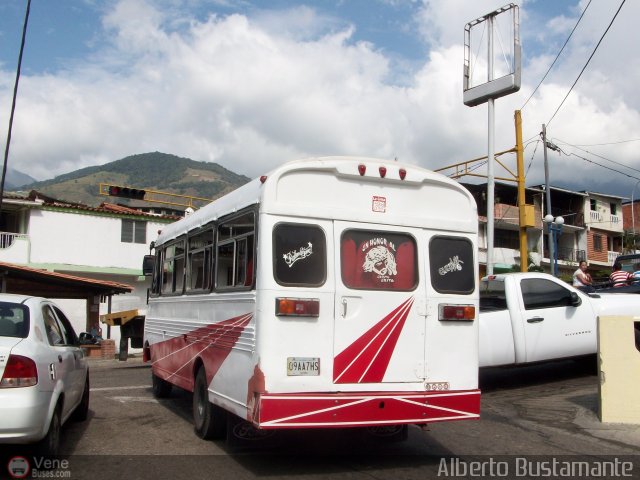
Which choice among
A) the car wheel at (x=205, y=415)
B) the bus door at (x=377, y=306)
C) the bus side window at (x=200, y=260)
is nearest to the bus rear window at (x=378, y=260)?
the bus door at (x=377, y=306)

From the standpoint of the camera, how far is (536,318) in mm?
10648

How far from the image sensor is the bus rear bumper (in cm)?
581

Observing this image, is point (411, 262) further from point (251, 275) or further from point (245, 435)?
point (245, 435)

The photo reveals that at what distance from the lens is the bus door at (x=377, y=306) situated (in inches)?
246

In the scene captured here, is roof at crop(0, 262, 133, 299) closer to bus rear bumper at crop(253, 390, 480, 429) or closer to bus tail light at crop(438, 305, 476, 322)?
bus rear bumper at crop(253, 390, 480, 429)

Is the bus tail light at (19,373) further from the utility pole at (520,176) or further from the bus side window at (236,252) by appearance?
the utility pole at (520,176)

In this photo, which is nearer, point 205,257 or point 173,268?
point 205,257

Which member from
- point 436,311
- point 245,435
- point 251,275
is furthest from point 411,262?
point 245,435

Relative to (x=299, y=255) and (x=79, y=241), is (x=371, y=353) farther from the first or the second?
(x=79, y=241)

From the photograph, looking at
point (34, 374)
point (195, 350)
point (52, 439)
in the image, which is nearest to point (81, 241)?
point (195, 350)

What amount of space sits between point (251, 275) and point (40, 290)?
1958cm

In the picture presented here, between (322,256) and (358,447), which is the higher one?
(322,256)

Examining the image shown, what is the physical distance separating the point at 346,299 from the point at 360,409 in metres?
1.02

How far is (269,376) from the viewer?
233 inches
